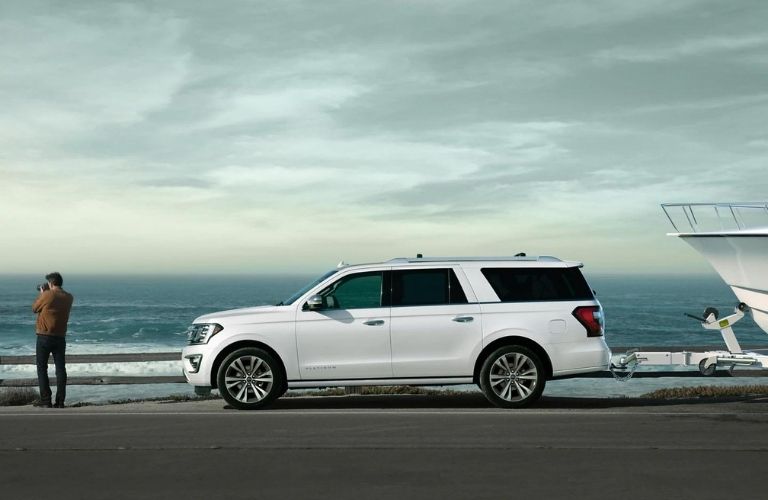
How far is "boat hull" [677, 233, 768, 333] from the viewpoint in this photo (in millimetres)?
16438

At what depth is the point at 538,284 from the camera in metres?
12.8

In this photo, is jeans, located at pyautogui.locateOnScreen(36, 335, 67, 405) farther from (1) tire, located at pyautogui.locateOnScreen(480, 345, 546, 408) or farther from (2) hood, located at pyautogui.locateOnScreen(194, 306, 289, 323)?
(1) tire, located at pyautogui.locateOnScreen(480, 345, 546, 408)

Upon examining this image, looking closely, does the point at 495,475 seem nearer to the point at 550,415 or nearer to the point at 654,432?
the point at 654,432

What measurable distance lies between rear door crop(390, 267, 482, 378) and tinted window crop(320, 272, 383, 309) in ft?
0.87

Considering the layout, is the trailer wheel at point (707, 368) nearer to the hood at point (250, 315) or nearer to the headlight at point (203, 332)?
the hood at point (250, 315)

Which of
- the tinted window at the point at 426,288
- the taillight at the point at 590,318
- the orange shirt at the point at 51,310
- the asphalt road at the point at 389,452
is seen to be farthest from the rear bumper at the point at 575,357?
the orange shirt at the point at 51,310

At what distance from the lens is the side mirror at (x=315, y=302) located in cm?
1234

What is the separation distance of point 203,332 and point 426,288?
2960mm

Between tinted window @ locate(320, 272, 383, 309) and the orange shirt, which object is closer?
tinted window @ locate(320, 272, 383, 309)

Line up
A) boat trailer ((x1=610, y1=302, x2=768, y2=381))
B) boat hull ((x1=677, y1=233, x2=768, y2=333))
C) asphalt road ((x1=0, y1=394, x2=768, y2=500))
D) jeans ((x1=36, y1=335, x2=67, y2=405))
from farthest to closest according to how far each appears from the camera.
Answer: boat hull ((x1=677, y1=233, x2=768, y2=333)) < boat trailer ((x1=610, y1=302, x2=768, y2=381)) < jeans ((x1=36, y1=335, x2=67, y2=405)) < asphalt road ((x1=0, y1=394, x2=768, y2=500))

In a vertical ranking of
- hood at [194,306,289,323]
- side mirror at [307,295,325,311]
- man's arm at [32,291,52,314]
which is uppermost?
man's arm at [32,291,52,314]

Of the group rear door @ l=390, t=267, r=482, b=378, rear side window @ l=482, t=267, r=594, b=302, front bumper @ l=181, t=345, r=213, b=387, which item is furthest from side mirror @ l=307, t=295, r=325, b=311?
rear side window @ l=482, t=267, r=594, b=302

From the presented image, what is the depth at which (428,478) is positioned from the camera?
775 cm

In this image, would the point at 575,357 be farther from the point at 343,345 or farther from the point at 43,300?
the point at 43,300
